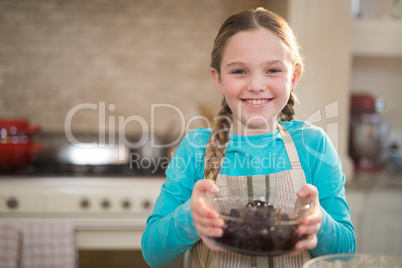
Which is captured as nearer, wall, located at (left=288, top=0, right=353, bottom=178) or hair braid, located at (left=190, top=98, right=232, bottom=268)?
hair braid, located at (left=190, top=98, right=232, bottom=268)

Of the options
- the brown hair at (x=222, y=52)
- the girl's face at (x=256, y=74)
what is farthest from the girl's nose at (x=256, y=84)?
the brown hair at (x=222, y=52)

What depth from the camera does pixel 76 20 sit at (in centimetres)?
245

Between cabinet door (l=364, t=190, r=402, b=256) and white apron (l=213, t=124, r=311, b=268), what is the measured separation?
1.23 meters

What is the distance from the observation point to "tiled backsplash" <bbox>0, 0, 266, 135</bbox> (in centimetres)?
243

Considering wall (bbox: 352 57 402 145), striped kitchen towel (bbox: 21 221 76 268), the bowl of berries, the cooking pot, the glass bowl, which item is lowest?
striped kitchen towel (bbox: 21 221 76 268)

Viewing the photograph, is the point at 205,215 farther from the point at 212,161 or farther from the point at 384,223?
the point at 384,223

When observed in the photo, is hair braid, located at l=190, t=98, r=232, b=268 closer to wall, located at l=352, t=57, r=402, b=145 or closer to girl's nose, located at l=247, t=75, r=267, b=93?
girl's nose, located at l=247, t=75, r=267, b=93

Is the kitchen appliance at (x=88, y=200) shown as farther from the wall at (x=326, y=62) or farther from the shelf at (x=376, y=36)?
the shelf at (x=376, y=36)

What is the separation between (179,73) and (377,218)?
4.75ft

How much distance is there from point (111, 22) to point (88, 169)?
0.99m

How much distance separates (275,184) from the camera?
3.24 feet

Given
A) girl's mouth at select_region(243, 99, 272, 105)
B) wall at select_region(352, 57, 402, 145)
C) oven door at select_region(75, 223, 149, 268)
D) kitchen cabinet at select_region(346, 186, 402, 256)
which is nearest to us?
girl's mouth at select_region(243, 99, 272, 105)

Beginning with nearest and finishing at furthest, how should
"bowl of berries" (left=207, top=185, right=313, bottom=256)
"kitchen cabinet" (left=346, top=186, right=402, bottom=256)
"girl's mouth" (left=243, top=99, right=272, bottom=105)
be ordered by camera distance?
"bowl of berries" (left=207, top=185, right=313, bottom=256), "girl's mouth" (left=243, top=99, right=272, bottom=105), "kitchen cabinet" (left=346, top=186, right=402, bottom=256)

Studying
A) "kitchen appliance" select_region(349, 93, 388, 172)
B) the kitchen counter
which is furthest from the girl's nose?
"kitchen appliance" select_region(349, 93, 388, 172)
